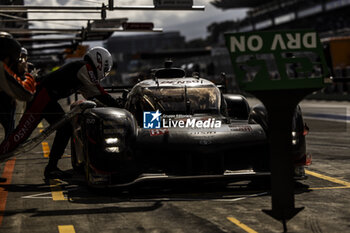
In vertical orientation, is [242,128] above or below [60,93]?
below

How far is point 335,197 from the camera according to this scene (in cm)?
766

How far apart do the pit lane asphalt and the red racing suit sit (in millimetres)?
688

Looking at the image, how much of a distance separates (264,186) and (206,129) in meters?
1.00

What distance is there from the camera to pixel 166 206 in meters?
7.36

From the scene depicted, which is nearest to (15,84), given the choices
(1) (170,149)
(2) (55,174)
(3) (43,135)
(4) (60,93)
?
(3) (43,135)

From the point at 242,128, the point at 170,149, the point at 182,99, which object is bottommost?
the point at 170,149

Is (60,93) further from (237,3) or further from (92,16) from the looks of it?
(237,3)

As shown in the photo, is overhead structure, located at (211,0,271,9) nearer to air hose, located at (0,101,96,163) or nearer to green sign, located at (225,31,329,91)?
air hose, located at (0,101,96,163)

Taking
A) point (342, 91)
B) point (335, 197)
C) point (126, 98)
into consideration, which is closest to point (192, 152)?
point (335, 197)

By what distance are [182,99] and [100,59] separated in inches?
51.1

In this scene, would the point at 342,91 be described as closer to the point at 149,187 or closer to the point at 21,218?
the point at 149,187

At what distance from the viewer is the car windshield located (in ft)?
31.9

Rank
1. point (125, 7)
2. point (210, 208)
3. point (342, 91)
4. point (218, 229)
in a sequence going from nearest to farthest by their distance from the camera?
point (218, 229), point (210, 208), point (125, 7), point (342, 91)

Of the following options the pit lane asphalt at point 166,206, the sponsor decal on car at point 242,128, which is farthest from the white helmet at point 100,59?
the sponsor decal on car at point 242,128
